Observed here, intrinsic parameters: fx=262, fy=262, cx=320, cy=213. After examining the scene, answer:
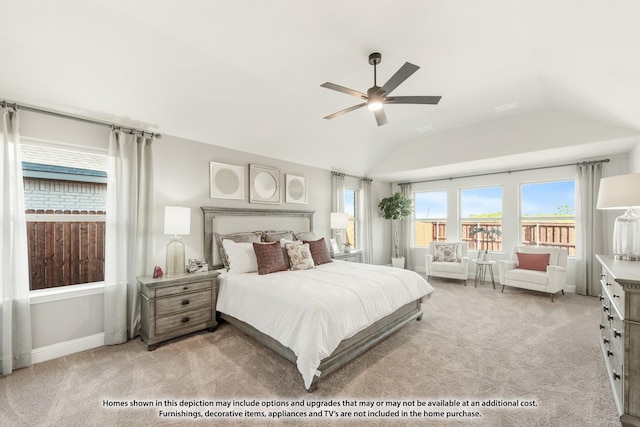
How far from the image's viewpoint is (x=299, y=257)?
3660mm

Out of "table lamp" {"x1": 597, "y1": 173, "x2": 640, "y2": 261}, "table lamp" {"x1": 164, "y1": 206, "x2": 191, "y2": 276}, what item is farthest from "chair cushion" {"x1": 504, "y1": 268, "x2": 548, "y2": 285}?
"table lamp" {"x1": 164, "y1": 206, "x2": 191, "y2": 276}

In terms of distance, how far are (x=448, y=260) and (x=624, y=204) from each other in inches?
145

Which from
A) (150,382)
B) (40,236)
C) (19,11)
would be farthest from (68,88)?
(150,382)

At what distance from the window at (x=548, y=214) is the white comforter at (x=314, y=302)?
3642 millimetres

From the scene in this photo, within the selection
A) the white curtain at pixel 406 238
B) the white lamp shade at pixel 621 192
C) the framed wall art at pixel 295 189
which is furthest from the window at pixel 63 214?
the white curtain at pixel 406 238

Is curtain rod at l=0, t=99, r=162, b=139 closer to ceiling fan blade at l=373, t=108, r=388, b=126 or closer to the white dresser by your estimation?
ceiling fan blade at l=373, t=108, r=388, b=126

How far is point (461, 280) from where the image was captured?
226 inches

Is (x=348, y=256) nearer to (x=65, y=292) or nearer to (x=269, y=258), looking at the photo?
(x=269, y=258)

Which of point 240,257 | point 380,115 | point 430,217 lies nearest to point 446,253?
point 430,217

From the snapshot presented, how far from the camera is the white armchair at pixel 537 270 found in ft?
14.1

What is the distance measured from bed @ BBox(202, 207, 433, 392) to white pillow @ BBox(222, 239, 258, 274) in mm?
64

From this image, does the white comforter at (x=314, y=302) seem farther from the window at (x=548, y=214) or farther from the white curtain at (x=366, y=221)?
the window at (x=548, y=214)

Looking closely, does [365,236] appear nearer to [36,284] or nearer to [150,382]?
[150,382]

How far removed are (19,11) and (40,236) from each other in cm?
212
